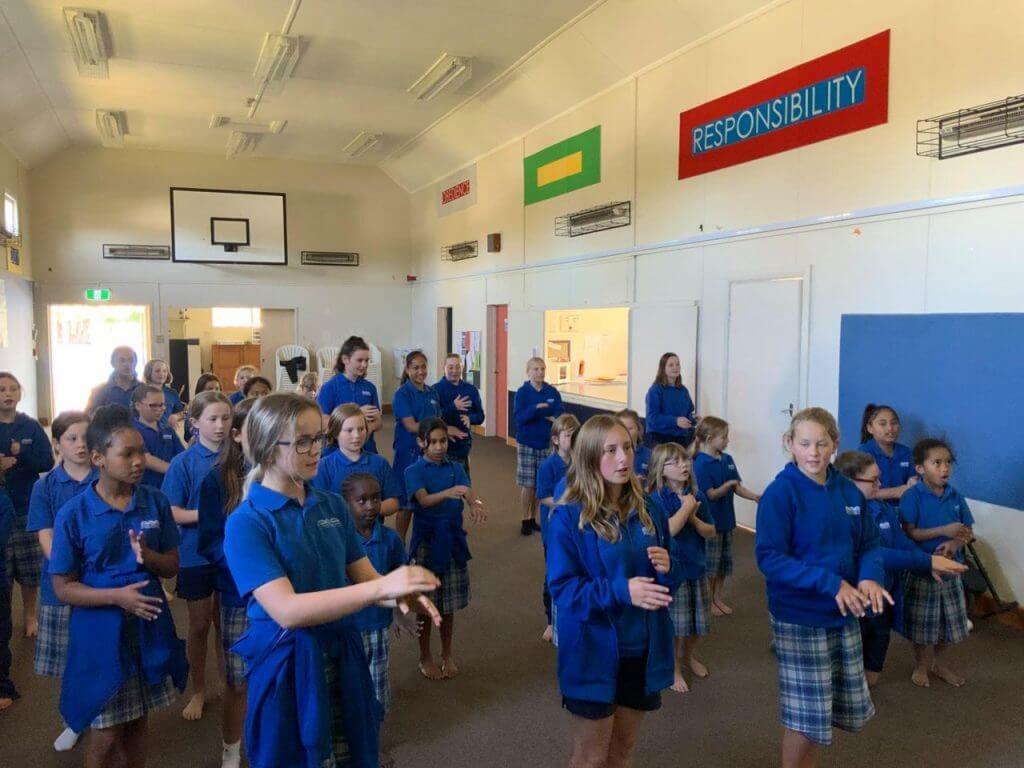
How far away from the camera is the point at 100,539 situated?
2365 mm

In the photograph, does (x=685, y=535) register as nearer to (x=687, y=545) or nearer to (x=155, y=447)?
(x=687, y=545)

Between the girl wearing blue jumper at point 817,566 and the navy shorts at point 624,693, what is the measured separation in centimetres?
56

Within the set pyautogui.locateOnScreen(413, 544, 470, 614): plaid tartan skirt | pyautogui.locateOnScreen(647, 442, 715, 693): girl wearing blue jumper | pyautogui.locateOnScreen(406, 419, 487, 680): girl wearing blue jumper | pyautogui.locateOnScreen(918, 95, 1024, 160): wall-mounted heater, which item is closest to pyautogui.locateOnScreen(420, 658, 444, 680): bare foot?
pyautogui.locateOnScreen(406, 419, 487, 680): girl wearing blue jumper

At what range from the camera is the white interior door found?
608 cm

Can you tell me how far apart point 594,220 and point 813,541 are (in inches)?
265

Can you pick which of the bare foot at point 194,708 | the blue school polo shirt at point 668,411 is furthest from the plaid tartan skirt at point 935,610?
the bare foot at point 194,708

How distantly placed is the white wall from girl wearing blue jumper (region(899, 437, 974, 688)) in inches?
496

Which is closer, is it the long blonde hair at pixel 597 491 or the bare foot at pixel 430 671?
the long blonde hair at pixel 597 491

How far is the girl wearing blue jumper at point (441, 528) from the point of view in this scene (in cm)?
363

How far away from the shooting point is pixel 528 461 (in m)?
6.65

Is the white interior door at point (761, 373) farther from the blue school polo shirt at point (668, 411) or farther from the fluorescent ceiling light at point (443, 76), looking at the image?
the fluorescent ceiling light at point (443, 76)

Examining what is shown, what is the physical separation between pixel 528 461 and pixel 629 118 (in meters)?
4.02

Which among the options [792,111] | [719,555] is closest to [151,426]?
[719,555]

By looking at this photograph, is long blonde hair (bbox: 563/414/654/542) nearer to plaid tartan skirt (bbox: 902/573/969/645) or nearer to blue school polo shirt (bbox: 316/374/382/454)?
plaid tartan skirt (bbox: 902/573/969/645)
